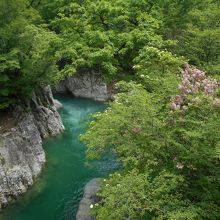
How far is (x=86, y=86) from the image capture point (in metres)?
34.4

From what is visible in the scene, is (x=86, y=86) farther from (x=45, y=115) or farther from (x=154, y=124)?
(x=154, y=124)

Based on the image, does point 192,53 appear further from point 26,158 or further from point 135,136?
point 135,136

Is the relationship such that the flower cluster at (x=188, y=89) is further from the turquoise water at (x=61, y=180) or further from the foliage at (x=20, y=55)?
the foliage at (x=20, y=55)

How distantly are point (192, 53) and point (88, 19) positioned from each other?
11.4 m

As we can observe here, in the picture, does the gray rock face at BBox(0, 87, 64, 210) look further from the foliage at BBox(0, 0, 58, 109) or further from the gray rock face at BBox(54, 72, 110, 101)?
the gray rock face at BBox(54, 72, 110, 101)

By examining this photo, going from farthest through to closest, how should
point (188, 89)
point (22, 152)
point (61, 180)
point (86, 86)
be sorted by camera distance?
point (86, 86) → point (61, 180) → point (22, 152) → point (188, 89)

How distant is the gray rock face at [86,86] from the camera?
3406 centimetres

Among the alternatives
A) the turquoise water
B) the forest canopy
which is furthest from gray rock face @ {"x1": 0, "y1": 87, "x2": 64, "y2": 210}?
the forest canopy

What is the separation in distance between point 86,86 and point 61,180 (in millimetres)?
13902

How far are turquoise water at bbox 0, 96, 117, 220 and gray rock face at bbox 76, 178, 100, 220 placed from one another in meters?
0.78

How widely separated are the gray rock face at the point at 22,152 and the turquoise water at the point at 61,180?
1.63 ft

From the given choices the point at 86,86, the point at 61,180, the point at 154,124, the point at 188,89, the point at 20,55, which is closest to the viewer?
the point at 188,89

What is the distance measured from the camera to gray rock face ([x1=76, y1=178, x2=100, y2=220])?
17.7m

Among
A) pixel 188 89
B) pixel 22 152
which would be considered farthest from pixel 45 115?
pixel 188 89
